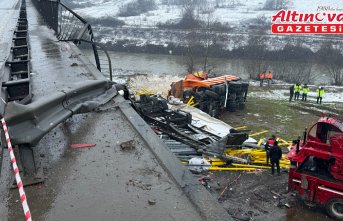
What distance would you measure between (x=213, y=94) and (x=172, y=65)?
2133cm

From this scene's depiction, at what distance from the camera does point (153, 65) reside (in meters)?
37.8

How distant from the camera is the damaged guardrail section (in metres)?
3.61

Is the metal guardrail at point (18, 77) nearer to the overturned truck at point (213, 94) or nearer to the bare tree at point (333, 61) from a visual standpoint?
the overturned truck at point (213, 94)

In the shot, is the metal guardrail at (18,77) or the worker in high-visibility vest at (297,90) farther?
the worker in high-visibility vest at (297,90)

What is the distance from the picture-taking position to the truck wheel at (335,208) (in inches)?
323

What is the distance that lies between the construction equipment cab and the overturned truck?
8.16 m

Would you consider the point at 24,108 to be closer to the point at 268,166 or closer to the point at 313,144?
the point at 313,144

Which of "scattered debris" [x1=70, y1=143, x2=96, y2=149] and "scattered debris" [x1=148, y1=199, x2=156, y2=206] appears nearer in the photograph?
"scattered debris" [x1=148, y1=199, x2=156, y2=206]

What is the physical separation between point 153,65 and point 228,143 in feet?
89.2

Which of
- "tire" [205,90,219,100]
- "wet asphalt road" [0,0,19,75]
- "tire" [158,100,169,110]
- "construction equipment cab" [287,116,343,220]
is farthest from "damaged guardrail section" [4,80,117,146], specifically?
"tire" [205,90,219,100]

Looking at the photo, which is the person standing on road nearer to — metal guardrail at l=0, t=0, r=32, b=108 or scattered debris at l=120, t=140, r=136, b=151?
metal guardrail at l=0, t=0, r=32, b=108

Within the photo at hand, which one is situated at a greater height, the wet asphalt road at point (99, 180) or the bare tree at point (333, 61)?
the wet asphalt road at point (99, 180)

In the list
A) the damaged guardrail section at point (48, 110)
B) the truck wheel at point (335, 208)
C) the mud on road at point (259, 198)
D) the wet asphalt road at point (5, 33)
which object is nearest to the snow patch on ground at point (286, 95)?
the mud on road at point (259, 198)

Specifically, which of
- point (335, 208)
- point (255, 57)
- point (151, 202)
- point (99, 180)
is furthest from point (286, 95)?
point (151, 202)
